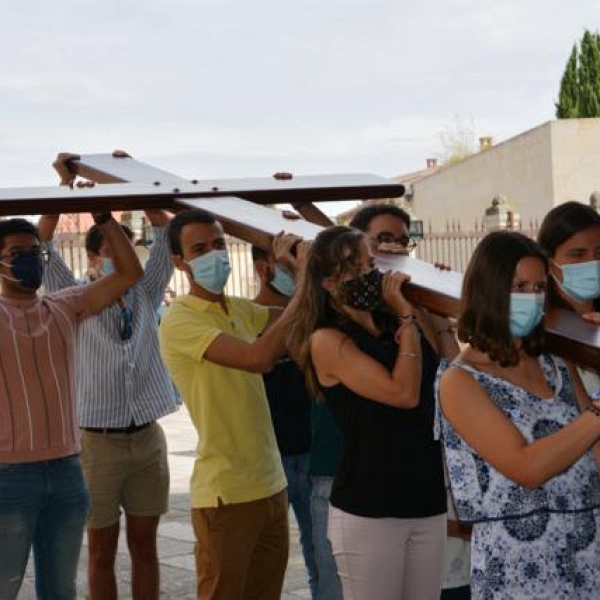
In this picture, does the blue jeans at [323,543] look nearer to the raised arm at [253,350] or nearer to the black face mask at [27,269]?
the raised arm at [253,350]

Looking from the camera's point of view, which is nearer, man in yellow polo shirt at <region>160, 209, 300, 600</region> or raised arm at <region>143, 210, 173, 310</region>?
man in yellow polo shirt at <region>160, 209, 300, 600</region>

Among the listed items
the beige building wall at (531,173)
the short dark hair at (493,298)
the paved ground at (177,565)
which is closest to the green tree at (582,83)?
the beige building wall at (531,173)

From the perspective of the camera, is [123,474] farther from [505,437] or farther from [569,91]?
[569,91]

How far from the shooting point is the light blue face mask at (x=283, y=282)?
5027mm

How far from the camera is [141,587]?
542cm

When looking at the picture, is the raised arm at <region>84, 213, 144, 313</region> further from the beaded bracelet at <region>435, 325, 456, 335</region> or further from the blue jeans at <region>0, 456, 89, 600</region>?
the beaded bracelet at <region>435, 325, 456, 335</region>

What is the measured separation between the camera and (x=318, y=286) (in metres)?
3.71

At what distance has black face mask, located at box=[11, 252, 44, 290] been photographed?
4411 millimetres

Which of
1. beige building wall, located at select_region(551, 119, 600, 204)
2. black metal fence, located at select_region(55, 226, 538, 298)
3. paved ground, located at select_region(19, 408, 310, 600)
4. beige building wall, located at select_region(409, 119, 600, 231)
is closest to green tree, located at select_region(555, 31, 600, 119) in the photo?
beige building wall, located at select_region(409, 119, 600, 231)

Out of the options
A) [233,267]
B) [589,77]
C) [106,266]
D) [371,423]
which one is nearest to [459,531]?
[371,423]

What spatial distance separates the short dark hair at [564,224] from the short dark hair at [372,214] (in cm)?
63

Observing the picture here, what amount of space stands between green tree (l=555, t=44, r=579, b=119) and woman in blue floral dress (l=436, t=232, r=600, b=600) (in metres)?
36.7

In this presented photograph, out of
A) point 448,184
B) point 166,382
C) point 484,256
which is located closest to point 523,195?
point 448,184

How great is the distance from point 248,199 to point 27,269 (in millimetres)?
883
